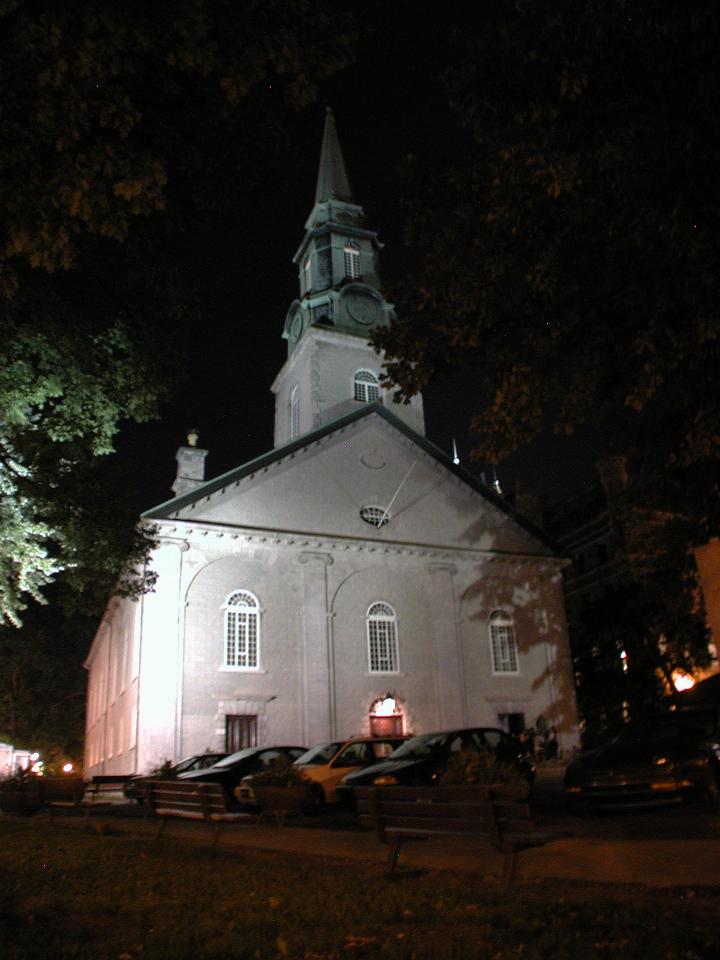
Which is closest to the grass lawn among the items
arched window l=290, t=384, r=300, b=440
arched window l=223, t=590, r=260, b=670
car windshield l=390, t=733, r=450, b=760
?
car windshield l=390, t=733, r=450, b=760

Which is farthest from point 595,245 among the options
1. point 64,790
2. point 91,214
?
point 64,790

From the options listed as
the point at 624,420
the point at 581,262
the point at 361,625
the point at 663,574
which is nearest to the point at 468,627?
the point at 361,625

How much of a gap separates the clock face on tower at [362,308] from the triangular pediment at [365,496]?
703 cm

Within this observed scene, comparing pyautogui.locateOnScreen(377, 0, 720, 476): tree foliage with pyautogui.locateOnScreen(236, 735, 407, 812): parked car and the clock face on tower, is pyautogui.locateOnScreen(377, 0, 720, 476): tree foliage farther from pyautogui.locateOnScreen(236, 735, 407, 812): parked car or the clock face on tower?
the clock face on tower

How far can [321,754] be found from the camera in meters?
17.2

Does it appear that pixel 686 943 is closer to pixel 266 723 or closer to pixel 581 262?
pixel 581 262

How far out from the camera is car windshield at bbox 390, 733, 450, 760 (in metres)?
15.0

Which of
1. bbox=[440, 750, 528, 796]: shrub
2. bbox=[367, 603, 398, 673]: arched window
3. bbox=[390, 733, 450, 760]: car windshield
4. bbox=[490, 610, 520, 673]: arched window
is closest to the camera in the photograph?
bbox=[440, 750, 528, 796]: shrub

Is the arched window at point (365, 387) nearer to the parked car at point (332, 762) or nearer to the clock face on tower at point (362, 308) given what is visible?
the clock face on tower at point (362, 308)

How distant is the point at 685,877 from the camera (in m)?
6.84

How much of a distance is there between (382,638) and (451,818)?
2132 centimetres

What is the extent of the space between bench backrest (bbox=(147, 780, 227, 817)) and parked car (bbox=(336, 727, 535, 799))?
13.4 ft

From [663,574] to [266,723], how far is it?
45.7 feet

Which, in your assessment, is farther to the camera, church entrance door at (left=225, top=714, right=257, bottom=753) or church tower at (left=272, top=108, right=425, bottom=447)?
church tower at (left=272, top=108, right=425, bottom=447)
